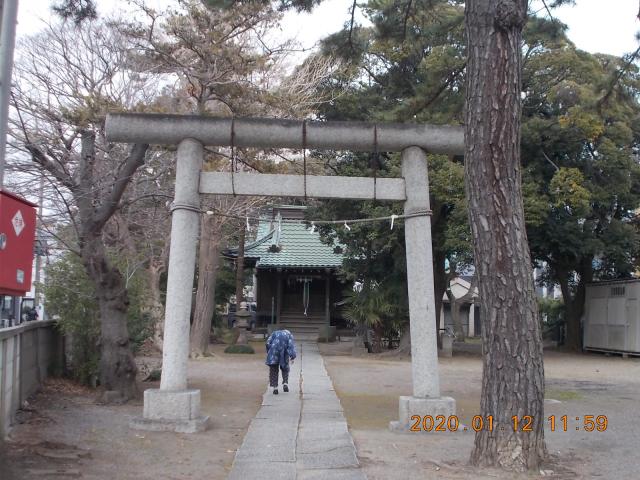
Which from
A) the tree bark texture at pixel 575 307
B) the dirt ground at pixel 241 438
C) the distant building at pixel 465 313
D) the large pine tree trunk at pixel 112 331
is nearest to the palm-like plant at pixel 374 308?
the dirt ground at pixel 241 438

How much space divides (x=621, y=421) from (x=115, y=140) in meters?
8.70

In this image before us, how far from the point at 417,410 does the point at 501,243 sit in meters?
3.23

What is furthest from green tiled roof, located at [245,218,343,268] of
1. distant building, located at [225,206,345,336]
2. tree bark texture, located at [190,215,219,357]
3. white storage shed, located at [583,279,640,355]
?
white storage shed, located at [583,279,640,355]

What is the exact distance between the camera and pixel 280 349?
1327 cm

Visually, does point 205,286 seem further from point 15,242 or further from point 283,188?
point 15,242

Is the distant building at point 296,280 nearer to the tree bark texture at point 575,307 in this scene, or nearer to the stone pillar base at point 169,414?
Result: the tree bark texture at point 575,307

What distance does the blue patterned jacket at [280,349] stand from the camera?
1320 cm

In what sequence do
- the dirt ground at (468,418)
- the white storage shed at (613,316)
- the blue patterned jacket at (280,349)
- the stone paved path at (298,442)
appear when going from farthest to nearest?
the white storage shed at (613,316), the blue patterned jacket at (280,349), the dirt ground at (468,418), the stone paved path at (298,442)

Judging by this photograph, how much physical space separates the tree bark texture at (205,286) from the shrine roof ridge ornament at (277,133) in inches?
453

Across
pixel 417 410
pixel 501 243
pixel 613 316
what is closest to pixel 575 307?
pixel 613 316

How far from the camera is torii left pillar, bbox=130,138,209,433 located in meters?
9.51

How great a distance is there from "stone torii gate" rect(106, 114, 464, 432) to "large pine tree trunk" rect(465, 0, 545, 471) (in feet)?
8.06

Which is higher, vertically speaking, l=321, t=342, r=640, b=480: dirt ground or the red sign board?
the red sign board

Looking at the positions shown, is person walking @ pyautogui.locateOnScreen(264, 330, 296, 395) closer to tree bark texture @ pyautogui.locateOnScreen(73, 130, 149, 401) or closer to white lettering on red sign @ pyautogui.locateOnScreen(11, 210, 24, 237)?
tree bark texture @ pyautogui.locateOnScreen(73, 130, 149, 401)
